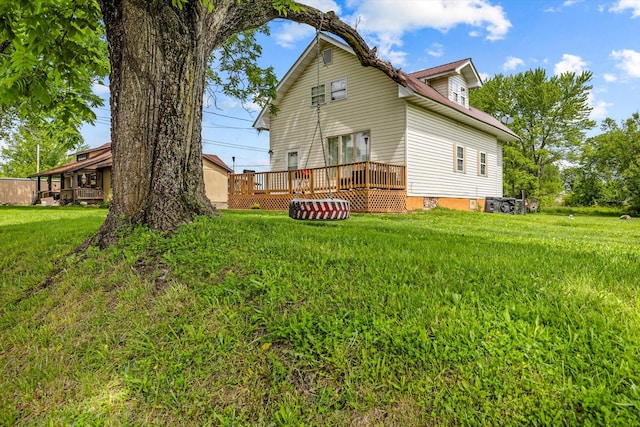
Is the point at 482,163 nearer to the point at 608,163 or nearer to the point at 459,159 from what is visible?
the point at 459,159

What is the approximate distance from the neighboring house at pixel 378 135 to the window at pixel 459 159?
42mm

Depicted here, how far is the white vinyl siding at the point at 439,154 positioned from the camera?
41.0 feet

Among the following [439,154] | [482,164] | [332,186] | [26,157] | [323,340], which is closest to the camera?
[323,340]

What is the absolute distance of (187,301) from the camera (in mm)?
2701

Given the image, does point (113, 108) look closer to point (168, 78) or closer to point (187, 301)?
point (168, 78)

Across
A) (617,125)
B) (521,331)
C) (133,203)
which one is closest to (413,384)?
(521,331)

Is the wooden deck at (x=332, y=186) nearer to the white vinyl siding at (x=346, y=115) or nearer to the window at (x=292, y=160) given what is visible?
the white vinyl siding at (x=346, y=115)

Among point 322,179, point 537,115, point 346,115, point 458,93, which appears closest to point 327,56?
point 346,115

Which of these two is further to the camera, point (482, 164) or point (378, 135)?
point (482, 164)

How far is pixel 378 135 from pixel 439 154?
2.80 m

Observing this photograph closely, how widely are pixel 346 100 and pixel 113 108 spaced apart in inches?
420

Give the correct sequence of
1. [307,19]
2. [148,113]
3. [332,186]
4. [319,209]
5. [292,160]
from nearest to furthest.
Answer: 1. [148,113]
2. [319,209]
3. [307,19]
4. [332,186]
5. [292,160]

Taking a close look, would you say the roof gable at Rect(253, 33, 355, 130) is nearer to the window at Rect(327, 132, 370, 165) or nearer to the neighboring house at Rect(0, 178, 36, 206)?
the window at Rect(327, 132, 370, 165)

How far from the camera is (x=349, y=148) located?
1365 cm
